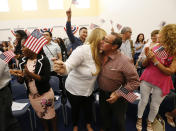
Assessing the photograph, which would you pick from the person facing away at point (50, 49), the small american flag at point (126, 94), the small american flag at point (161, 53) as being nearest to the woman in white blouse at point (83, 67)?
the small american flag at point (126, 94)

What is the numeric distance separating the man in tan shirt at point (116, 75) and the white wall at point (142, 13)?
400 cm

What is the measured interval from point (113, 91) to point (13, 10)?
838 cm

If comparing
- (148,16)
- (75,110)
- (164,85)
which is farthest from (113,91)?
(148,16)

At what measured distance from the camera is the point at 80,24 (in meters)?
9.14

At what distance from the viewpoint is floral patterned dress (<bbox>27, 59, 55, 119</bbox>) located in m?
1.87

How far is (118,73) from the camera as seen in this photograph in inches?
65.8

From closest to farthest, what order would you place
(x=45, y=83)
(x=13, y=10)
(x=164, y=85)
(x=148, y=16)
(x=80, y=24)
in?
(x=45, y=83), (x=164, y=85), (x=148, y=16), (x=13, y=10), (x=80, y=24)

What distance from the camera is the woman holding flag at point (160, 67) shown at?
1848 mm

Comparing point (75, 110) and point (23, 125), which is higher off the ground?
point (75, 110)

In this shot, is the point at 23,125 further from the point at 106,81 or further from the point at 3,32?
the point at 3,32

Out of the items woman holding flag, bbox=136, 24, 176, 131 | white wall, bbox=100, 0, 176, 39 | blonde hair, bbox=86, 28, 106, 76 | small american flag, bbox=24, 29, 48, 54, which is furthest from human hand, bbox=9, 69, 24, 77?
white wall, bbox=100, 0, 176, 39

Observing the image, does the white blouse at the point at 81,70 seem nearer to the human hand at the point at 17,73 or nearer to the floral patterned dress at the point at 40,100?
the floral patterned dress at the point at 40,100

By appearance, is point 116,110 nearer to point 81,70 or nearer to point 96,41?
point 81,70

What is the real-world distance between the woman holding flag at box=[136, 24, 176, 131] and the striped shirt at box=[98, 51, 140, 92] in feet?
1.54
